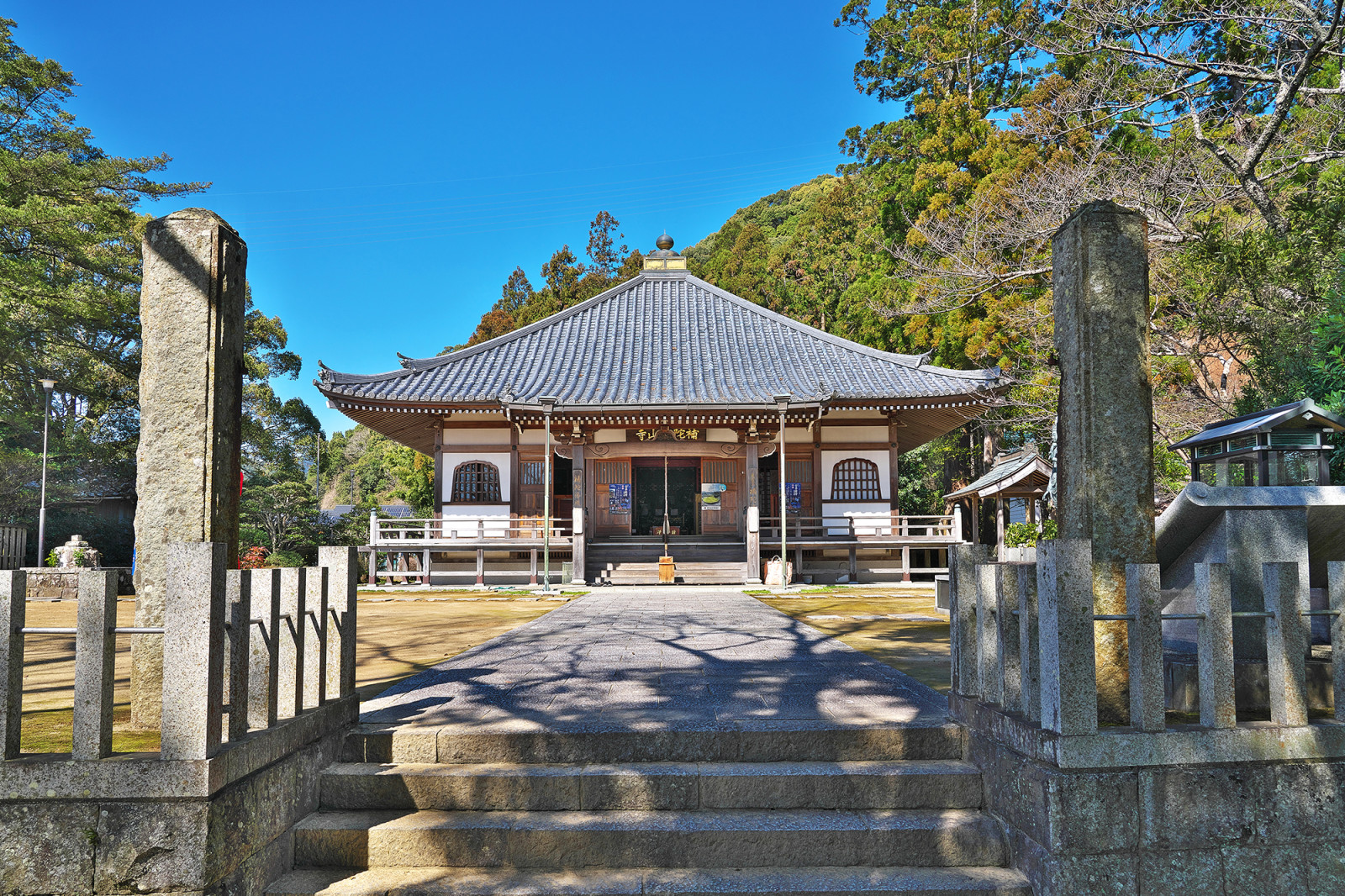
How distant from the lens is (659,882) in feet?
9.81

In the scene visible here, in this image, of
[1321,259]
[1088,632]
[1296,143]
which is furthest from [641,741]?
[1296,143]

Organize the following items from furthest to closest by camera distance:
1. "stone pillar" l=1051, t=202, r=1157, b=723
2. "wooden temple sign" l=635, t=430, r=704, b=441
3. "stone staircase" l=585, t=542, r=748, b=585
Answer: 1. "wooden temple sign" l=635, t=430, r=704, b=441
2. "stone staircase" l=585, t=542, r=748, b=585
3. "stone pillar" l=1051, t=202, r=1157, b=723

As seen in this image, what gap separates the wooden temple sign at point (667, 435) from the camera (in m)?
16.9

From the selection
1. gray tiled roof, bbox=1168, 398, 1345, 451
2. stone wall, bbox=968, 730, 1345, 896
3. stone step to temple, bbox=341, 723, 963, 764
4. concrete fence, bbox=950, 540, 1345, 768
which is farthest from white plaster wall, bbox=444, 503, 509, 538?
stone wall, bbox=968, 730, 1345, 896

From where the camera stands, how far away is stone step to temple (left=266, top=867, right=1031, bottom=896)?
293 cm

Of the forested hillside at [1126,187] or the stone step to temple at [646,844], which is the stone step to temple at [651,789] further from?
the forested hillside at [1126,187]

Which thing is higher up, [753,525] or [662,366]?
[662,366]

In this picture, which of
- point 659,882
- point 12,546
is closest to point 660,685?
point 659,882

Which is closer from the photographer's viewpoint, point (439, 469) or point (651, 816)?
point (651, 816)

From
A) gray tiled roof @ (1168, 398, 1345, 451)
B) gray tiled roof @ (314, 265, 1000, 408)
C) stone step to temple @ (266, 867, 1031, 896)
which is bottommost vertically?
stone step to temple @ (266, 867, 1031, 896)

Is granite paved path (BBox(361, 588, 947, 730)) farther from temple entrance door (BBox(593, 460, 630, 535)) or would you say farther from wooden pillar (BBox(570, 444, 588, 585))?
temple entrance door (BBox(593, 460, 630, 535))

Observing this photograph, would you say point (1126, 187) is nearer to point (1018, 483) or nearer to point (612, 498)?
point (1018, 483)

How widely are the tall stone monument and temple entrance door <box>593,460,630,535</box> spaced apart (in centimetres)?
1447

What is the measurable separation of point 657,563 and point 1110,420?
13477 millimetres
